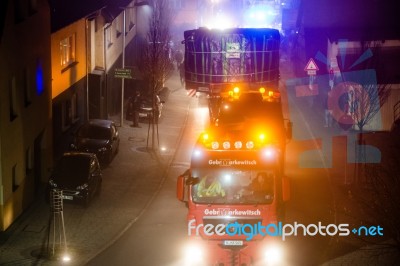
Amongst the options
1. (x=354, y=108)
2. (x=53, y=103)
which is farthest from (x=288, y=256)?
(x=53, y=103)

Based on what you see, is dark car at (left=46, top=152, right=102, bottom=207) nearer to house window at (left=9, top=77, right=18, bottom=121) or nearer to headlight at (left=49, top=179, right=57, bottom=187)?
headlight at (left=49, top=179, right=57, bottom=187)

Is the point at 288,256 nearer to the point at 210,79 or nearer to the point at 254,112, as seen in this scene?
the point at 254,112

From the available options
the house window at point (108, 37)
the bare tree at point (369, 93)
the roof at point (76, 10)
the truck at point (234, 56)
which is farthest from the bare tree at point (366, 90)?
the house window at point (108, 37)

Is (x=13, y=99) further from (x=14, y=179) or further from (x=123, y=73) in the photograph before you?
(x=123, y=73)

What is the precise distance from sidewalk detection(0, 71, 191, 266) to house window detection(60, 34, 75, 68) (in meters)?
4.78

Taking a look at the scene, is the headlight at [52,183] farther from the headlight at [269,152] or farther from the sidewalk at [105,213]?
Answer: the headlight at [269,152]

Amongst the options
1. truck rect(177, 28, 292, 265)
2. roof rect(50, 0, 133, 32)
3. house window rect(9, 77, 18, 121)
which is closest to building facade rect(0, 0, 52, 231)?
house window rect(9, 77, 18, 121)

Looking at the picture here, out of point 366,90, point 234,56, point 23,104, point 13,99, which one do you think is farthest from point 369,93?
point 13,99

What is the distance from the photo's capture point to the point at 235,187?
16562 mm

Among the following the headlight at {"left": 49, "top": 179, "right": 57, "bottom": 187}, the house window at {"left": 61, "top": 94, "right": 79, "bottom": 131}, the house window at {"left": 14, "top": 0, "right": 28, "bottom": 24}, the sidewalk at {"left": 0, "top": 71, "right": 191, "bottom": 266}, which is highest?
the house window at {"left": 14, "top": 0, "right": 28, "bottom": 24}

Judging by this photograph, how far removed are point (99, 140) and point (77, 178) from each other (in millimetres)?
5858

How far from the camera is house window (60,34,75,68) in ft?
101

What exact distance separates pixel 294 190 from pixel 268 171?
9447 millimetres

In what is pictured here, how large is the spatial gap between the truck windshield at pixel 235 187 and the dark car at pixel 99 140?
12675 mm
